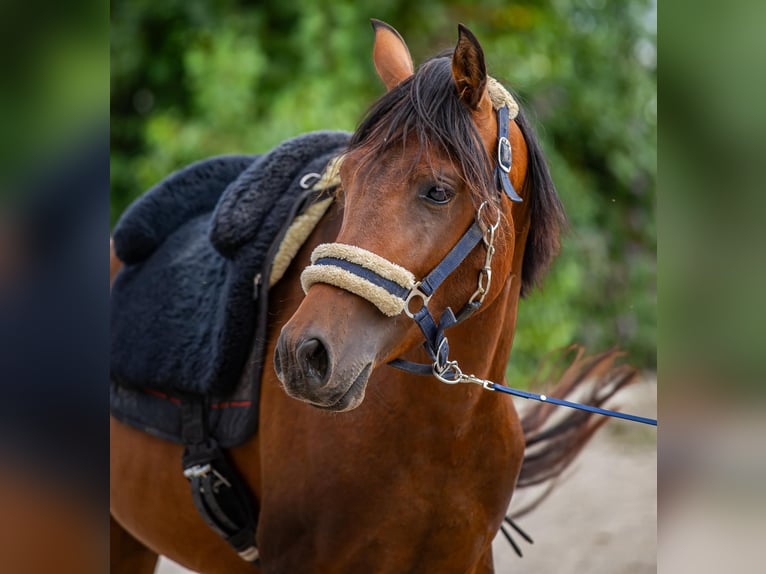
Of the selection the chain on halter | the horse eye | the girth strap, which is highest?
the horse eye

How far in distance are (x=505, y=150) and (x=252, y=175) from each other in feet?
2.40

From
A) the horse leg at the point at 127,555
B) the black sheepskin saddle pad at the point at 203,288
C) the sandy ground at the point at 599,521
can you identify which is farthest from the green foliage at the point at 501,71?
the horse leg at the point at 127,555

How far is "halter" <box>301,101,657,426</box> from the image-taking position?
1324 mm

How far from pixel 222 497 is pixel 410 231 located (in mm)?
879

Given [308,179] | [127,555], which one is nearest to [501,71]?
[308,179]

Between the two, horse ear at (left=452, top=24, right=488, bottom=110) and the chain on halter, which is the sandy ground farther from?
horse ear at (left=452, top=24, right=488, bottom=110)

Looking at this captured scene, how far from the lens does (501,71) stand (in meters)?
5.46

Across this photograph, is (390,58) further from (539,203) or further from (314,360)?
(314,360)

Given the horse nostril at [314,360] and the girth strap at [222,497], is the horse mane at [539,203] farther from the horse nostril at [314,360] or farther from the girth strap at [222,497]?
the girth strap at [222,497]

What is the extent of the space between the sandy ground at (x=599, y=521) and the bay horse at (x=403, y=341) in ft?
6.71

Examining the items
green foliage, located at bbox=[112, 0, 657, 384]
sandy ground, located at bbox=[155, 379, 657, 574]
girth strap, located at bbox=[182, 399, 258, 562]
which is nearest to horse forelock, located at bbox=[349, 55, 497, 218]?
girth strap, located at bbox=[182, 399, 258, 562]

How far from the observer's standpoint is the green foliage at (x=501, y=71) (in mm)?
5578
